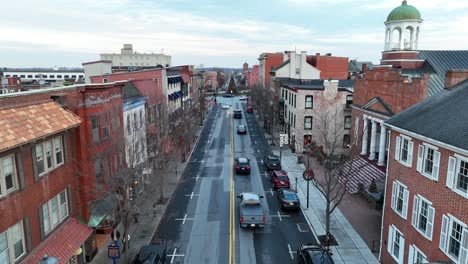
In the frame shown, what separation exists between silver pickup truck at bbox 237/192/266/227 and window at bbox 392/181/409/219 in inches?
326

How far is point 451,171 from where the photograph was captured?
14.2 metres

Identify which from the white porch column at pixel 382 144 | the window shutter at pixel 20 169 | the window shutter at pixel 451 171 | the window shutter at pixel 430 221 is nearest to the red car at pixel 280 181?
the white porch column at pixel 382 144

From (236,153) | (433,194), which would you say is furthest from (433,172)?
(236,153)

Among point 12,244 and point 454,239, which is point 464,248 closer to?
point 454,239

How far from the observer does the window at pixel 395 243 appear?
18.0 meters

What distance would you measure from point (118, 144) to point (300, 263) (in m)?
12.8

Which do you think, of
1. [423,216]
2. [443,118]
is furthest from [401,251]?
[443,118]

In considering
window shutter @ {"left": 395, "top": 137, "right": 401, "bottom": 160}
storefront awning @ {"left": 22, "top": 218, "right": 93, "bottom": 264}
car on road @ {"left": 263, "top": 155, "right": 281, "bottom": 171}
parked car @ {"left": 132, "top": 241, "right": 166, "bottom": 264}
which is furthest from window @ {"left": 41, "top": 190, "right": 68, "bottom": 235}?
car on road @ {"left": 263, "top": 155, "right": 281, "bottom": 171}

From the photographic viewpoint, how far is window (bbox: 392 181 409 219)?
17906 millimetres

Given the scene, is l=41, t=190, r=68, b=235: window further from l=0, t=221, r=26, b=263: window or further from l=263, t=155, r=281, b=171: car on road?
l=263, t=155, r=281, b=171: car on road

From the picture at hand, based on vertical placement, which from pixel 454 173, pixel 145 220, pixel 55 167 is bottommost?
pixel 145 220

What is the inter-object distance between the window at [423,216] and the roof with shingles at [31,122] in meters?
17.0

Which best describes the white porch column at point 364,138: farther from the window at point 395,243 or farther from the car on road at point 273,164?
the window at point 395,243

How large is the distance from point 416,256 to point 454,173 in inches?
198
